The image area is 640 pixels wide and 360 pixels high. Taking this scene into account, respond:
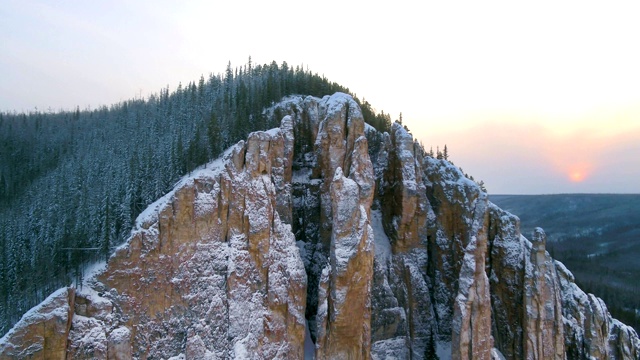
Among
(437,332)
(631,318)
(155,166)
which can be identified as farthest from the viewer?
(631,318)

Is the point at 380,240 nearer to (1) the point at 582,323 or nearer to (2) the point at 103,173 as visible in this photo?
(1) the point at 582,323

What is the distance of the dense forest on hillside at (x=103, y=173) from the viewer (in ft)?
129

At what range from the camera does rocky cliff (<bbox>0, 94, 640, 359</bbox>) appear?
3219cm

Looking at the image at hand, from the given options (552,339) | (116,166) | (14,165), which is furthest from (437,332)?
(14,165)

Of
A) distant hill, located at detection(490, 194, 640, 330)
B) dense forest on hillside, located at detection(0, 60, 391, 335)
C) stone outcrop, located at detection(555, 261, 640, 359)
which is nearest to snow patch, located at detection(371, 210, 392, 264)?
dense forest on hillside, located at detection(0, 60, 391, 335)

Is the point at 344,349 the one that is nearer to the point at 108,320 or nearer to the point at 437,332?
the point at 437,332

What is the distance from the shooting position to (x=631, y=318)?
79.1 meters

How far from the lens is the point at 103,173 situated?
6022 centimetres

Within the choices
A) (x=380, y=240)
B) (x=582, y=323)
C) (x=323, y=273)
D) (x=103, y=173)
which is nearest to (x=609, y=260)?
(x=582, y=323)

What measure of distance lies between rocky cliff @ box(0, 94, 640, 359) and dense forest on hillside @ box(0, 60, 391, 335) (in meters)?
5.11

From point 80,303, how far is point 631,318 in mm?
91410

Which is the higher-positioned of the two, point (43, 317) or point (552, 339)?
point (43, 317)

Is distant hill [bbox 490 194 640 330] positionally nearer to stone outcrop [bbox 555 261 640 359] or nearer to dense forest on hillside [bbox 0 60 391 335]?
stone outcrop [bbox 555 261 640 359]

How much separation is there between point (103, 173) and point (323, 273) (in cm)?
4062
